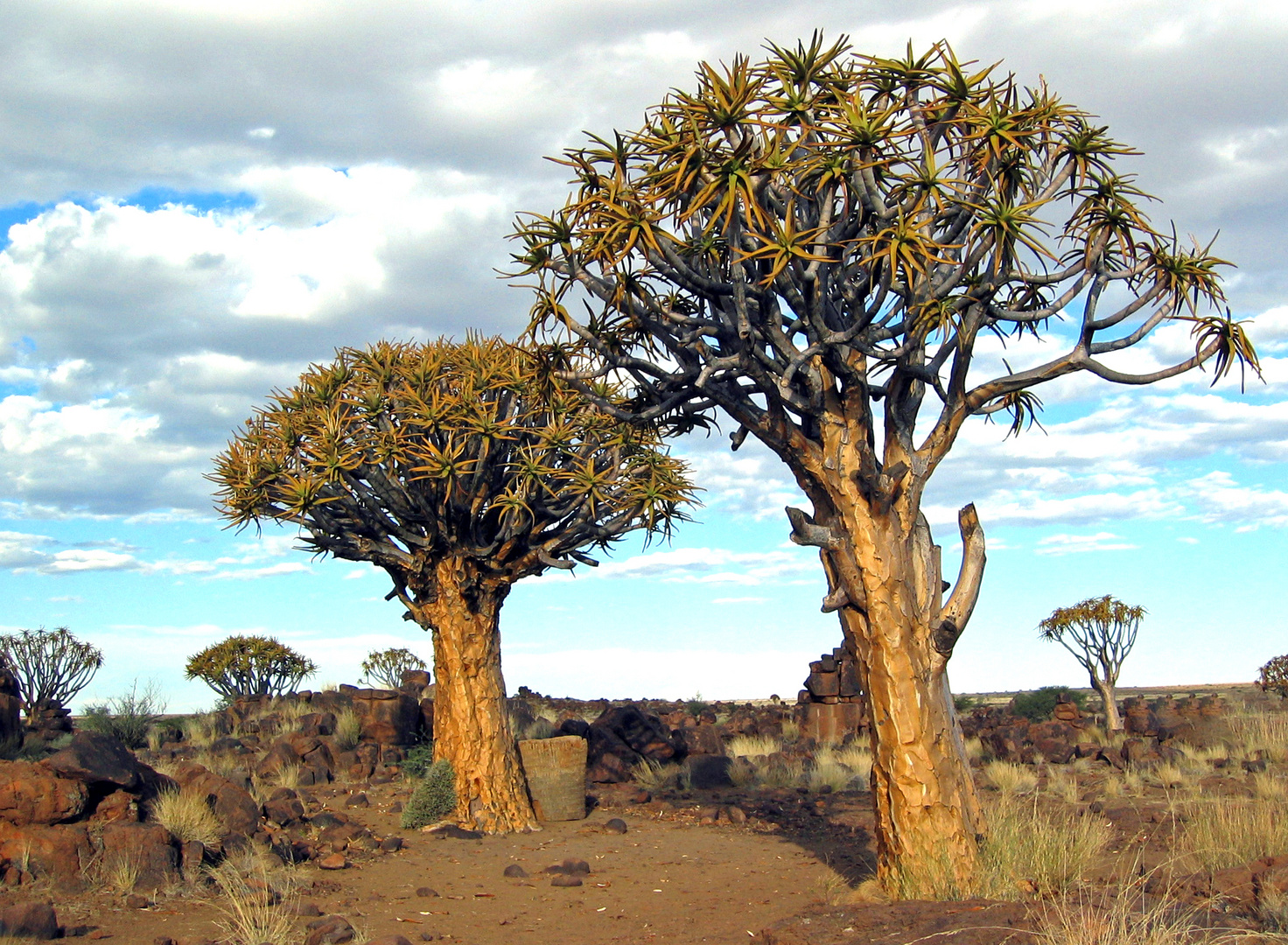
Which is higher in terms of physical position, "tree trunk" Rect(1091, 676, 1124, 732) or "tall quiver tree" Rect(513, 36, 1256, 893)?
"tall quiver tree" Rect(513, 36, 1256, 893)

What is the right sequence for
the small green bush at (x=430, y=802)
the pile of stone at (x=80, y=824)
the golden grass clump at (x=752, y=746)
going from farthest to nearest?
the golden grass clump at (x=752, y=746), the small green bush at (x=430, y=802), the pile of stone at (x=80, y=824)

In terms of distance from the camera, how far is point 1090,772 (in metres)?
17.6

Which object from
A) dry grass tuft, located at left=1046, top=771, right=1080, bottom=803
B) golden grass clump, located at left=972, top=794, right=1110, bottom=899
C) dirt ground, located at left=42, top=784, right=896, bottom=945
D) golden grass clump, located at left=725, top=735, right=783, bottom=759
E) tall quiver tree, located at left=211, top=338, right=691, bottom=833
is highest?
tall quiver tree, located at left=211, top=338, right=691, bottom=833

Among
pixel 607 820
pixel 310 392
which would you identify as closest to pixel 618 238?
pixel 310 392

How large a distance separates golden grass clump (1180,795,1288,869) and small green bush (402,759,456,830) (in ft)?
28.4

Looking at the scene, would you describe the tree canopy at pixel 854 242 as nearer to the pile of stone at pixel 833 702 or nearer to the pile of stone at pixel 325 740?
the pile of stone at pixel 325 740

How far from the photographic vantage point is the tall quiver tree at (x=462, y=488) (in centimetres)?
1337

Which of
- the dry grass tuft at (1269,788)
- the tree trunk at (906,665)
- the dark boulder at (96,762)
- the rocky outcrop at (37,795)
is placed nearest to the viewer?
the tree trunk at (906,665)

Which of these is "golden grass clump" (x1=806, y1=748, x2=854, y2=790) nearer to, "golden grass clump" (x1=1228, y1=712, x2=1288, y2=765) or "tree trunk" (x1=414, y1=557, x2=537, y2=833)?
"tree trunk" (x1=414, y1=557, x2=537, y2=833)

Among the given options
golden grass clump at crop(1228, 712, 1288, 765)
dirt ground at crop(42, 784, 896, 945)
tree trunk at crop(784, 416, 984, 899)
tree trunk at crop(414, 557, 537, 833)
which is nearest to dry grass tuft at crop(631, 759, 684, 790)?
dirt ground at crop(42, 784, 896, 945)

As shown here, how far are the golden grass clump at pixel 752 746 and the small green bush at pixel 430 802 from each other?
26.6 ft

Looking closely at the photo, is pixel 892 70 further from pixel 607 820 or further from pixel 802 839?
pixel 607 820

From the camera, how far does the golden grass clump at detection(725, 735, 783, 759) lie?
21.5 m

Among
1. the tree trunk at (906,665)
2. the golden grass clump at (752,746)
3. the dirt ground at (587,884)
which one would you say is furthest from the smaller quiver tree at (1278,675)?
the tree trunk at (906,665)
